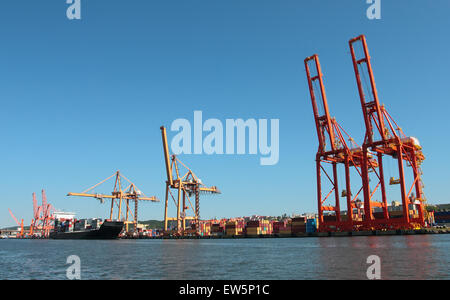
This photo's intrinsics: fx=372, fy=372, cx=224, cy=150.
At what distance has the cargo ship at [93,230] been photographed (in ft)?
371

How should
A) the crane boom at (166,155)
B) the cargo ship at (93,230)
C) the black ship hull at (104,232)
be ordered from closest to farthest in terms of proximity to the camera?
1. the crane boom at (166,155)
2. the black ship hull at (104,232)
3. the cargo ship at (93,230)

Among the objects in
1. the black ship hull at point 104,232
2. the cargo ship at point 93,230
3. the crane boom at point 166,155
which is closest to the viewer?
the crane boom at point 166,155

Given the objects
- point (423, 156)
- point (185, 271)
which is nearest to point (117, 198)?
point (423, 156)

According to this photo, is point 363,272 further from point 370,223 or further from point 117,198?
point 117,198

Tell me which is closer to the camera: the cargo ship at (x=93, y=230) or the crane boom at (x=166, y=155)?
the crane boom at (x=166, y=155)

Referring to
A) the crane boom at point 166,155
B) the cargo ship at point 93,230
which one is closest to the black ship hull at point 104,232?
the cargo ship at point 93,230

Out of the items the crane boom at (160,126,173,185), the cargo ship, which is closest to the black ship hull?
the cargo ship

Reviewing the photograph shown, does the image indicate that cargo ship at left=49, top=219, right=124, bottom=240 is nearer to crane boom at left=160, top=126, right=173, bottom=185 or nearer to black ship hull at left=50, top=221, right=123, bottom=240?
black ship hull at left=50, top=221, right=123, bottom=240

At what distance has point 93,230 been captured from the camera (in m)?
115

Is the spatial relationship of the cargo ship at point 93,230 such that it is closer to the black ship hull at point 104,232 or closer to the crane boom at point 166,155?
the black ship hull at point 104,232

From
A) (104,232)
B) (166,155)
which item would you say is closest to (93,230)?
(104,232)

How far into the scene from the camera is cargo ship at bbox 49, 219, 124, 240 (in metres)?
113

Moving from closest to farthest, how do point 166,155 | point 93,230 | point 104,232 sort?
point 166,155, point 104,232, point 93,230

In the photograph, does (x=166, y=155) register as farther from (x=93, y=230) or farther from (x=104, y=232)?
(x=93, y=230)
